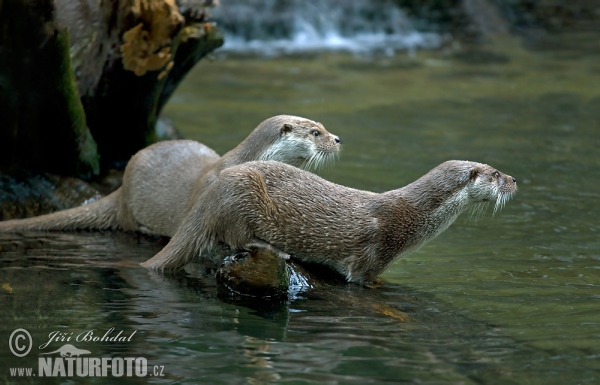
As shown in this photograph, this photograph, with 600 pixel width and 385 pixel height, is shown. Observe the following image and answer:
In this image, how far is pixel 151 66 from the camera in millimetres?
6398

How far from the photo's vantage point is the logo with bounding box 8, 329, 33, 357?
3.68 metres

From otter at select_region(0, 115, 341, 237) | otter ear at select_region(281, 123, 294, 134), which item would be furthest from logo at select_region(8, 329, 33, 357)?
otter ear at select_region(281, 123, 294, 134)

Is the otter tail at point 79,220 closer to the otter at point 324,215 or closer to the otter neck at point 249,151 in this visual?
the otter neck at point 249,151

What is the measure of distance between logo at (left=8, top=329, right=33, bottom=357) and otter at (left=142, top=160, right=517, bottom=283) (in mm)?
1051

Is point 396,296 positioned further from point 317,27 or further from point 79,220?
point 317,27

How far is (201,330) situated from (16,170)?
253 centimetres

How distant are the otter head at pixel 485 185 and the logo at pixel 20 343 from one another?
7.67 ft

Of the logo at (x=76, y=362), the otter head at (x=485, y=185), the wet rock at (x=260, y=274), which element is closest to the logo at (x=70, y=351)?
the logo at (x=76, y=362)

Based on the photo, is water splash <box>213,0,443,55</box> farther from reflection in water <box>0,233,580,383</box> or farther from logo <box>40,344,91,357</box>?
logo <box>40,344,91,357</box>

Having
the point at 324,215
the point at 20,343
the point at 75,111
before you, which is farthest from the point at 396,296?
the point at 75,111

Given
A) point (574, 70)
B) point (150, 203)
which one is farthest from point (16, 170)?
point (574, 70)

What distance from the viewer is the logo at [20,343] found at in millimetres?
3676

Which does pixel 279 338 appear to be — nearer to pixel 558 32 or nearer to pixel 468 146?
pixel 468 146

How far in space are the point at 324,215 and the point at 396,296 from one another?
0.54 metres
